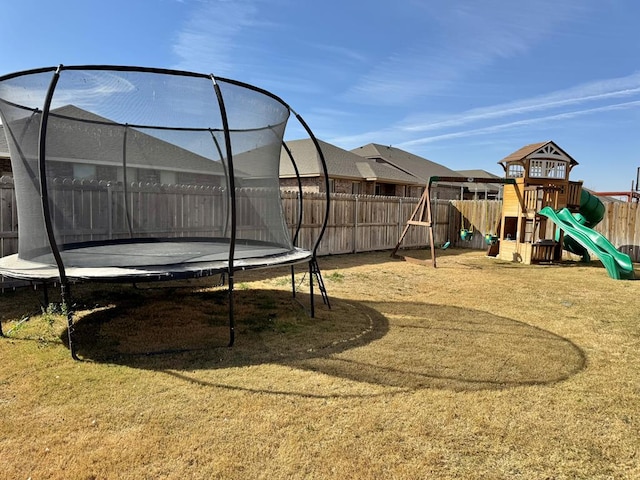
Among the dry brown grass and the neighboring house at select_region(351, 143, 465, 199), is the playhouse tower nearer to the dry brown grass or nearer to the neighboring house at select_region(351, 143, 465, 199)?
the dry brown grass

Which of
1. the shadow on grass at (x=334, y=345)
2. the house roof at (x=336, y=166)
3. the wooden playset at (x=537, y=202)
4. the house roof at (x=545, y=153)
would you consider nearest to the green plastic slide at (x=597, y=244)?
the wooden playset at (x=537, y=202)

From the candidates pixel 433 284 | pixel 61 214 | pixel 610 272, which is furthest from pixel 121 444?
pixel 610 272

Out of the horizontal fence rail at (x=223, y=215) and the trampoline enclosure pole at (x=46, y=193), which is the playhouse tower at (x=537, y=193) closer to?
the horizontal fence rail at (x=223, y=215)

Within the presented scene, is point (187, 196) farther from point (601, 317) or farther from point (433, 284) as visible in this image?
point (601, 317)

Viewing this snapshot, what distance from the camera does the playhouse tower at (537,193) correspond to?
9.24 m

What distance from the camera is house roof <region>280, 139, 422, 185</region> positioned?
1711 cm

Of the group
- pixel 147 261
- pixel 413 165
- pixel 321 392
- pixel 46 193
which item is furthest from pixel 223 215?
pixel 413 165

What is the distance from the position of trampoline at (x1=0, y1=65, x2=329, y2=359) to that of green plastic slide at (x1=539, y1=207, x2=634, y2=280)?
5677 mm

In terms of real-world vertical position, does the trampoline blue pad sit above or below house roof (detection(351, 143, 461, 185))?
below

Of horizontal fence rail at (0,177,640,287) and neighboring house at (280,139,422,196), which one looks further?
neighboring house at (280,139,422,196)

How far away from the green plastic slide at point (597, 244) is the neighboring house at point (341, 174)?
8.71m

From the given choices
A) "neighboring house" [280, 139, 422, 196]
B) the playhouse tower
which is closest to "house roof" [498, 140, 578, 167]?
the playhouse tower

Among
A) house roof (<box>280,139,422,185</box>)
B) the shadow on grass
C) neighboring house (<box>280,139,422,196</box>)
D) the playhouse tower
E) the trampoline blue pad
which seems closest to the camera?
the shadow on grass

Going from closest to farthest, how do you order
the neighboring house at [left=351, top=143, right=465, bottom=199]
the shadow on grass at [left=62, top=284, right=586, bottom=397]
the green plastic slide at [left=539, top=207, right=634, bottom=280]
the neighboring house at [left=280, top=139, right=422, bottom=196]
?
the shadow on grass at [left=62, top=284, right=586, bottom=397]
the green plastic slide at [left=539, top=207, right=634, bottom=280]
the neighboring house at [left=280, top=139, right=422, bottom=196]
the neighboring house at [left=351, top=143, right=465, bottom=199]
